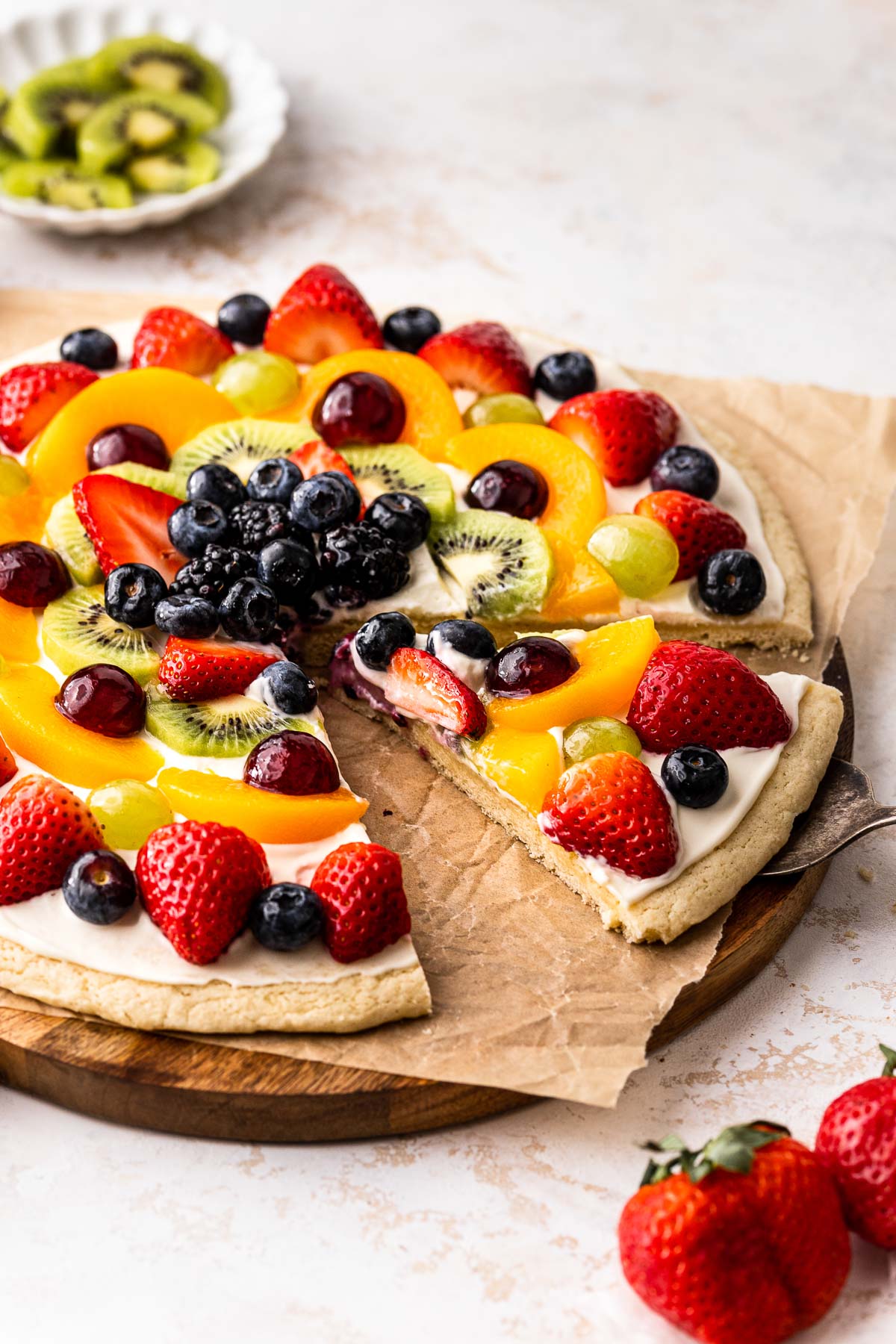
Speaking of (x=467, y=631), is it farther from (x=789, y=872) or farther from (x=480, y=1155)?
(x=480, y=1155)

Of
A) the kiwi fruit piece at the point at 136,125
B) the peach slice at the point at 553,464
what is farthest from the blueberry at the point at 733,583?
the kiwi fruit piece at the point at 136,125

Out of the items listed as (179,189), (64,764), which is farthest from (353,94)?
(64,764)

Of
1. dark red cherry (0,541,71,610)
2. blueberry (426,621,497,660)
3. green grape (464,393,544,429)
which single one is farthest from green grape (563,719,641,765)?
dark red cherry (0,541,71,610)

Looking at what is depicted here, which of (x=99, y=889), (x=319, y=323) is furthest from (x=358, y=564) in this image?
(x=99, y=889)

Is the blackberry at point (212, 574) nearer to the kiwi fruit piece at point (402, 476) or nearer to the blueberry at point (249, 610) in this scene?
the blueberry at point (249, 610)

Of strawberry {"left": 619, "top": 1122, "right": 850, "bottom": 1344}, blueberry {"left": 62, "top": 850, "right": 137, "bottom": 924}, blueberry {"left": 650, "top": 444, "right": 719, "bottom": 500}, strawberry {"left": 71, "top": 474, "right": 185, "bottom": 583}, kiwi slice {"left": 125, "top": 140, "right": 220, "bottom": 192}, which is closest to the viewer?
strawberry {"left": 619, "top": 1122, "right": 850, "bottom": 1344}

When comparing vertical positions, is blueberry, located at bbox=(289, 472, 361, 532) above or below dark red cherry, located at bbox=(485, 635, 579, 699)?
above

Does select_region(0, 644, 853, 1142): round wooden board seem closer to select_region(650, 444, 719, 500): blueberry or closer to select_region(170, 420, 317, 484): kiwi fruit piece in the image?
select_region(170, 420, 317, 484): kiwi fruit piece
